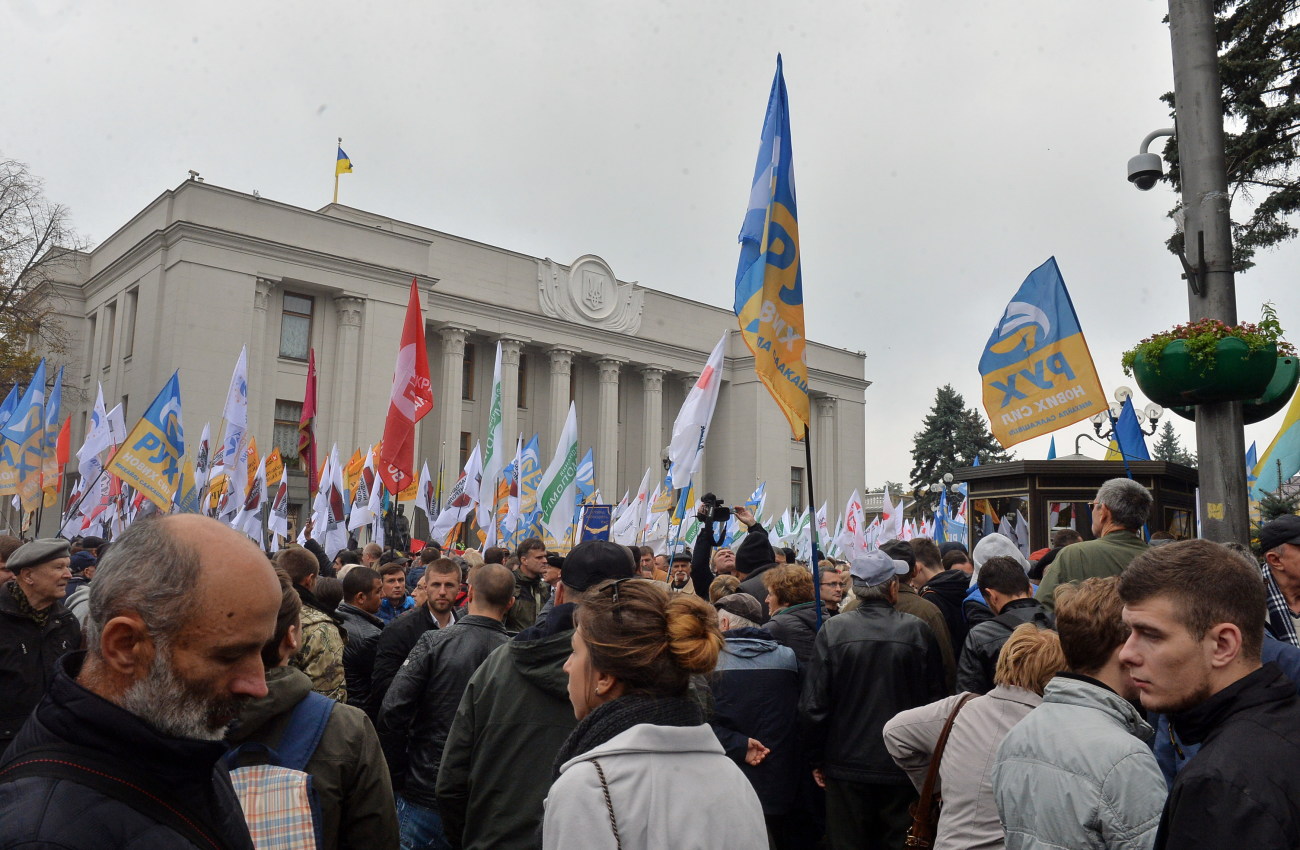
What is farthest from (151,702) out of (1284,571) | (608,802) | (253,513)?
(253,513)

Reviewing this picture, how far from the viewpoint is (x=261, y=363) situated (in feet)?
110

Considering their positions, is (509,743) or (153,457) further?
(153,457)

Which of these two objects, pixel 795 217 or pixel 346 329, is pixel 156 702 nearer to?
pixel 795 217

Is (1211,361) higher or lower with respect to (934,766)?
higher

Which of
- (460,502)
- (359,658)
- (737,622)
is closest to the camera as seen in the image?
(737,622)

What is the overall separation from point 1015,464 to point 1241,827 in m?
8.67

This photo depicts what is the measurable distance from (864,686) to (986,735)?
4.56 feet

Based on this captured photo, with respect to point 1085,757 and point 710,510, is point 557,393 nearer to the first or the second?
point 710,510

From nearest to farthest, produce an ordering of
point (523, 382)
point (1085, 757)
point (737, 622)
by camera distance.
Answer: point (1085, 757), point (737, 622), point (523, 382)

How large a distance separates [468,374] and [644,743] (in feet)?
131

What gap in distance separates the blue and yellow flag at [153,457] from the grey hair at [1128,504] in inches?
492

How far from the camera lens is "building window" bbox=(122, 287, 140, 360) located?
3456 centimetres

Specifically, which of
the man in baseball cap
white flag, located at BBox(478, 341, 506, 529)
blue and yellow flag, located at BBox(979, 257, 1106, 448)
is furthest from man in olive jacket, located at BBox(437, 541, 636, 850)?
white flag, located at BBox(478, 341, 506, 529)

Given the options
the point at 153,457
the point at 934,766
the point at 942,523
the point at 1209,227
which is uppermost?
the point at 1209,227
